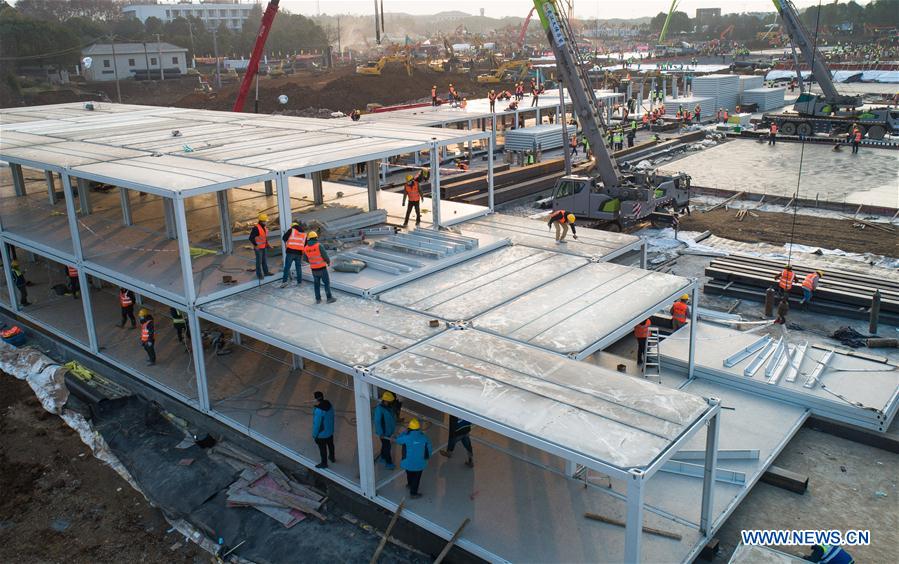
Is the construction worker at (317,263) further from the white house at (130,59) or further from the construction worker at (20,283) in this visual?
the white house at (130,59)

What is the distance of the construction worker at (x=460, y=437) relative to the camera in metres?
10.8

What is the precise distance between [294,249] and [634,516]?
7.74 m

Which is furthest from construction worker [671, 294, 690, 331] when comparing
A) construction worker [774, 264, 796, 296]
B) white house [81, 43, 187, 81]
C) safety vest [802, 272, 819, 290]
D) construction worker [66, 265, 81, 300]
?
white house [81, 43, 187, 81]

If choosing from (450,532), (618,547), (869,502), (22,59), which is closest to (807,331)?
(869,502)

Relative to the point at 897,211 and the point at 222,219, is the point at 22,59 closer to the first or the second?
the point at 222,219

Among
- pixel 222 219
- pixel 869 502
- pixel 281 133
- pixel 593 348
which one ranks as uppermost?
pixel 281 133

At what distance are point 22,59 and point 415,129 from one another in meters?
62.3

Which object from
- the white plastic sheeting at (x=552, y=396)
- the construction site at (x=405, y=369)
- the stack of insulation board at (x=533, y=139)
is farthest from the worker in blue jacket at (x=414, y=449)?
the stack of insulation board at (x=533, y=139)

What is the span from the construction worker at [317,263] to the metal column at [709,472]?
6.53m

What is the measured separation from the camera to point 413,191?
16.7 metres

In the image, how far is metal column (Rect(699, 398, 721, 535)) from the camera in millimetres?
9188

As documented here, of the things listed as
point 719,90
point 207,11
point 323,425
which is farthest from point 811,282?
point 207,11

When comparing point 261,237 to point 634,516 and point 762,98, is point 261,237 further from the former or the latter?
point 762,98

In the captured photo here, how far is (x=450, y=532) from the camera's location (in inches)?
375
